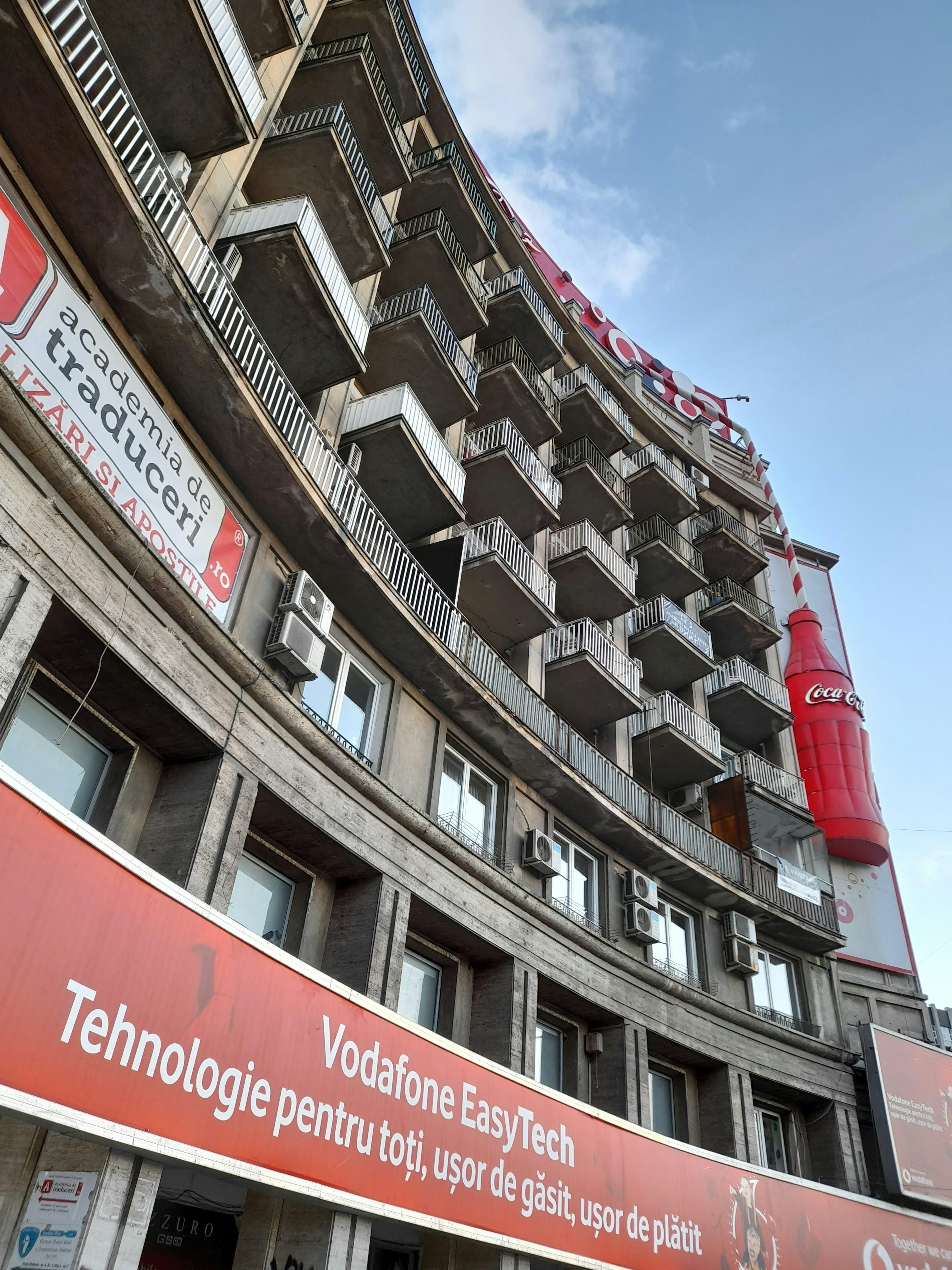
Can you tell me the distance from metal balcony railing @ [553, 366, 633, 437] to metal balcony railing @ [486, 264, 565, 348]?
1134 mm

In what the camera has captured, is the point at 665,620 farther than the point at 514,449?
Yes

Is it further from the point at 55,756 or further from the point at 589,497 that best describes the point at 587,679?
the point at 55,756

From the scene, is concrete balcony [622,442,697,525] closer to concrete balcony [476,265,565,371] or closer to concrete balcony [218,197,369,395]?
concrete balcony [476,265,565,371]

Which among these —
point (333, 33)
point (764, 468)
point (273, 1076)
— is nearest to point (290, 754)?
point (273, 1076)

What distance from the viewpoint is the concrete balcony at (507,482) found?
770 inches

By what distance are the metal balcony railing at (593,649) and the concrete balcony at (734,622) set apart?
19.2ft

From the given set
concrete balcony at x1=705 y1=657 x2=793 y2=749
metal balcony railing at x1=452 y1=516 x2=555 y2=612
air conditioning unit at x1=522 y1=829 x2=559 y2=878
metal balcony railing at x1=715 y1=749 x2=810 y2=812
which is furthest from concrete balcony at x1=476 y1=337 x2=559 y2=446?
air conditioning unit at x1=522 y1=829 x2=559 y2=878

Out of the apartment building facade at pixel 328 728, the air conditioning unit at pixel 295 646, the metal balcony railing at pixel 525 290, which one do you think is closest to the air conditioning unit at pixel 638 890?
the apartment building facade at pixel 328 728

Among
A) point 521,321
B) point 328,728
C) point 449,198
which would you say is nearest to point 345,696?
point 328,728

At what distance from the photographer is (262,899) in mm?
11203

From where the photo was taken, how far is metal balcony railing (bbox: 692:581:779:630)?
1068 inches

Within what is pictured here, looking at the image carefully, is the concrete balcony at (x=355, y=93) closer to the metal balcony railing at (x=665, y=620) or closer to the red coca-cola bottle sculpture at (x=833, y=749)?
the metal balcony railing at (x=665, y=620)

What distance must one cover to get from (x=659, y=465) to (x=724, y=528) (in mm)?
3129

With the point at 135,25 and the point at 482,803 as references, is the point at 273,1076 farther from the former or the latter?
the point at 135,25
